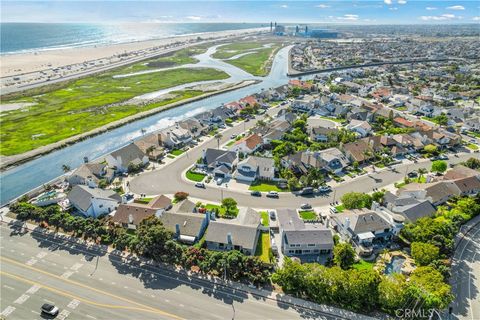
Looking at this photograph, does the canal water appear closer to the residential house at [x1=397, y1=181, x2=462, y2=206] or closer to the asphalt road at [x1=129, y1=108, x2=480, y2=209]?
the asphalt road at [x1=129, y1=108, x2=480, y2=209]

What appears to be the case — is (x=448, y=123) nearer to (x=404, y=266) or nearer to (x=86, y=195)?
(x=404, y=266)

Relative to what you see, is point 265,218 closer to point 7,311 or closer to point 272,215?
point 272,215

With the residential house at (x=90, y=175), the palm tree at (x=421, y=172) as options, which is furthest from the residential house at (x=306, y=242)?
the residential house at (x=90, y=175)

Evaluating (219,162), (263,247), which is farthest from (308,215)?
(219,162)

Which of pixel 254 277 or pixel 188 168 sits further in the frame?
pixel 188 168

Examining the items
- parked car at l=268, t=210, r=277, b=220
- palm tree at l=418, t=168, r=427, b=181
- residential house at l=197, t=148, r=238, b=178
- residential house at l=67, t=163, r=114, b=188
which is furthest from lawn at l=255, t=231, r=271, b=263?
palm tree at l=418, t=168, r=427, b=181

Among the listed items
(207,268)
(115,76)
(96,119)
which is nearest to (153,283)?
(207,268)

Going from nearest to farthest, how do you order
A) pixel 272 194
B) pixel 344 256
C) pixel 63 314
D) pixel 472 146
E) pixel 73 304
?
pixel 63 314
pixel 73 304
pixel 344 256
pixel 272 194
pixel 472 146
